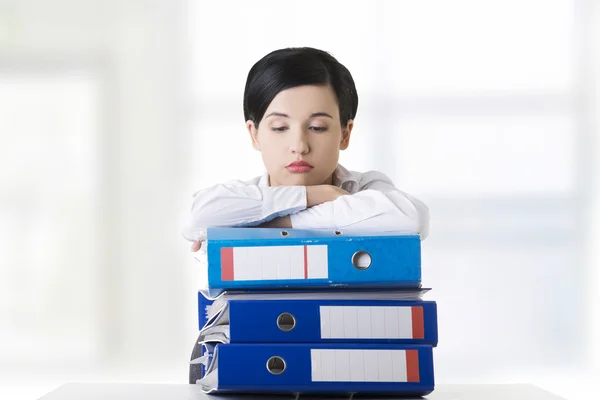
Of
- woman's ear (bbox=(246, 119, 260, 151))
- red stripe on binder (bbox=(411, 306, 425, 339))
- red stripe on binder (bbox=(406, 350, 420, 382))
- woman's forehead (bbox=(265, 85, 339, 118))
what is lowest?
red stripe on binder (bbox=(406, 350, 420, 382))

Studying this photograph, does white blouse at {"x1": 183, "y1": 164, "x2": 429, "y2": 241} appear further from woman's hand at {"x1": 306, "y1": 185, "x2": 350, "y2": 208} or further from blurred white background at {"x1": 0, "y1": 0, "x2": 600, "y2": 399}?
blurred white background at {"x1": 0, "y1": 0, "x2": 600, "y2": 399}

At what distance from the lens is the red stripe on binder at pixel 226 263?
1.08m

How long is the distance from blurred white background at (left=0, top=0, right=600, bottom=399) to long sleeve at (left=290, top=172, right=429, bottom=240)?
254 centimetres

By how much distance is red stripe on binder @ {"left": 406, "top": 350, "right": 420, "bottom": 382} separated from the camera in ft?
3.60

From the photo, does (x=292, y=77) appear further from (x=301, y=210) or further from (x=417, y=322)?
(x=417, y=322)

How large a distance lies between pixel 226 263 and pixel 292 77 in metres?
0.41
